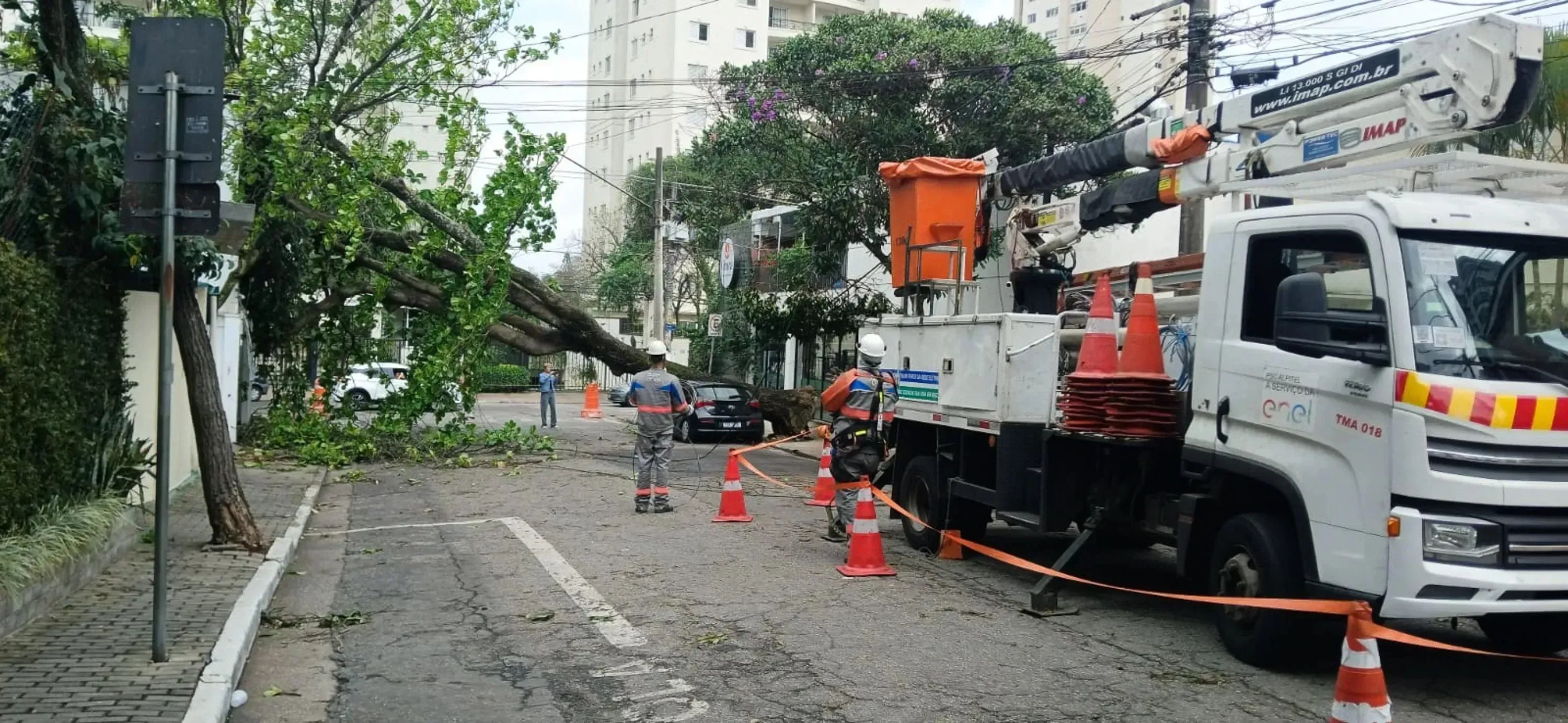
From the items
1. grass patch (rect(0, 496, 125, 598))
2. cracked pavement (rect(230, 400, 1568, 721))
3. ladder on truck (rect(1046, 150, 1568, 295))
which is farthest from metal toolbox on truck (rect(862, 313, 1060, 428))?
grass patch (rect(0, 496, 125, 598))

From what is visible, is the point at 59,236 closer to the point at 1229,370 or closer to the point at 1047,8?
the point at 1229,370

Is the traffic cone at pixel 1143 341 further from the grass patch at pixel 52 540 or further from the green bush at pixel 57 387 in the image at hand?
the green bush at pixel 57 387

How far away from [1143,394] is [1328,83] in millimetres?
2282

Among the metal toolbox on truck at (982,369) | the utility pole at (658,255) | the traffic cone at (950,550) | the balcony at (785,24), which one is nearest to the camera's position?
the metal toolbox on truck at (982,369)

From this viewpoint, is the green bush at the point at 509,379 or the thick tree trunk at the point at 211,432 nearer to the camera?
the thick tree trunk at the point at 211,432

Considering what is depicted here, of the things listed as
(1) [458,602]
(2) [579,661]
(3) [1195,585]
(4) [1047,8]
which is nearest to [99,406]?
(1) [458,602]

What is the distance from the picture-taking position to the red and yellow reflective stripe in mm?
5934

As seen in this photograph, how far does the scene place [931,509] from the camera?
1103 centimetres

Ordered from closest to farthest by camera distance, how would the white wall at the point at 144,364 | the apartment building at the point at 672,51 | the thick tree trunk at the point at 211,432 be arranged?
the thick tree trunk at the point at 211,432 → the white wall at the point at 144,364 → the apartment building at the point at 672,51

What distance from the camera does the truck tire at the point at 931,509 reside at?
10.8 metres

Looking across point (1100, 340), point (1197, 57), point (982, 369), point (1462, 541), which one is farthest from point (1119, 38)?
point (1462, 541)

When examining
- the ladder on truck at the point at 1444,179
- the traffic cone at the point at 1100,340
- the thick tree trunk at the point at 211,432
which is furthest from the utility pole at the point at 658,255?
the ladder on truck at the point at 1444,179

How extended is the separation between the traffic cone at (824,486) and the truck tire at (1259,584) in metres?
5.31

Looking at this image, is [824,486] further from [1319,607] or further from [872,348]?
[1319,607]
